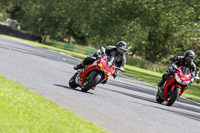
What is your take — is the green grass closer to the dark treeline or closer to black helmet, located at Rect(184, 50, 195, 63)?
black helmet, located at Rect(184, 50, 195, 63)

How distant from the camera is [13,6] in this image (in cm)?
9656

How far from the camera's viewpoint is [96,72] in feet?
42.9

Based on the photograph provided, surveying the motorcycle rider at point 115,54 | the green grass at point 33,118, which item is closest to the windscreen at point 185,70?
the motorcycle rider at point 115,54

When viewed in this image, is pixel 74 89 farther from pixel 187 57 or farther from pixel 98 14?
pixel 98 14

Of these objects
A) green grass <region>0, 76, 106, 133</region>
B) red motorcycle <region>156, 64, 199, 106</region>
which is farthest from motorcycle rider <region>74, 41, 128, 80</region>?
green grass <region>0, 76, 106, 133</region>

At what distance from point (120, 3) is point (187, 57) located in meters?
47.8

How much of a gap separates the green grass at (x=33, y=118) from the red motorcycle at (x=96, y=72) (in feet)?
12.4

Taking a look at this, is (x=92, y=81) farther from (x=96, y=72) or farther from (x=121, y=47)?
(x=121, y=47)

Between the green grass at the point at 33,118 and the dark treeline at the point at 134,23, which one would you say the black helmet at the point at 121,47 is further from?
the dark treeline at the point at 134,23

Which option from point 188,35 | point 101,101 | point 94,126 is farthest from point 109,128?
point 188,35

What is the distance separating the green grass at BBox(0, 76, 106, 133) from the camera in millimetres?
6449

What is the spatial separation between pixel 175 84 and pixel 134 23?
147ft

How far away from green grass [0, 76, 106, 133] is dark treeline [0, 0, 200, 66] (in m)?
37.8


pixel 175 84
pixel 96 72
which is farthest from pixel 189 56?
pixel 96 72
